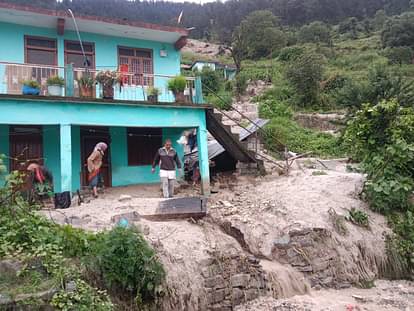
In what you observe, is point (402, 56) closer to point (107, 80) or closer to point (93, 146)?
point (93, 146)

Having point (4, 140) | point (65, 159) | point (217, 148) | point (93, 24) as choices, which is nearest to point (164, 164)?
point (65, 159)

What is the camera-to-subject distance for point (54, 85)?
32.9ft

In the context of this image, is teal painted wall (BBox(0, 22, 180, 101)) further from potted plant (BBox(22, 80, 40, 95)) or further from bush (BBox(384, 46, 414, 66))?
bush (BBox(384, 46, 414, 66))

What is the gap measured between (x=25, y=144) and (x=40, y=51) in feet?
9.24

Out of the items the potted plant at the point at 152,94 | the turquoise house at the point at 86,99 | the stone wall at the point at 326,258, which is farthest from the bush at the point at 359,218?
the potted plant at the point at 152,94

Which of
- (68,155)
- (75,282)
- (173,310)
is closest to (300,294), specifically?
(173,310)

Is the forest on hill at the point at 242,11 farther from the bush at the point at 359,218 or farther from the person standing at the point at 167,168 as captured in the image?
the bush at the point at 359,218

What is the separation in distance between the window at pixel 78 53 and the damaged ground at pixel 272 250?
177 inches

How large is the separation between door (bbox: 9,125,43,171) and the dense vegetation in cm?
526

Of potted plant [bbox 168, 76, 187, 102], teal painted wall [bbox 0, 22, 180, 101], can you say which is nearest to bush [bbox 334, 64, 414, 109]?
teal painted wall [bbox 0, 22, 180, 101]

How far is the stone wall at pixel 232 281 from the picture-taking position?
697cm

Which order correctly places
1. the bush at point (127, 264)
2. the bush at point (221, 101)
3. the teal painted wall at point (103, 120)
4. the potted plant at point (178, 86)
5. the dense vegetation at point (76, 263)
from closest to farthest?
the dense vegetation at point (76, 263) < the bush at point (127, 264) < the teal painted wall at point (103, 120) < the potted plant at point (178, 86) < the bush at point (221, 101)

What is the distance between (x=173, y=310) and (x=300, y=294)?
2.70 metres

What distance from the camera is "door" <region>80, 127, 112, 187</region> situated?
12234 millimetres
